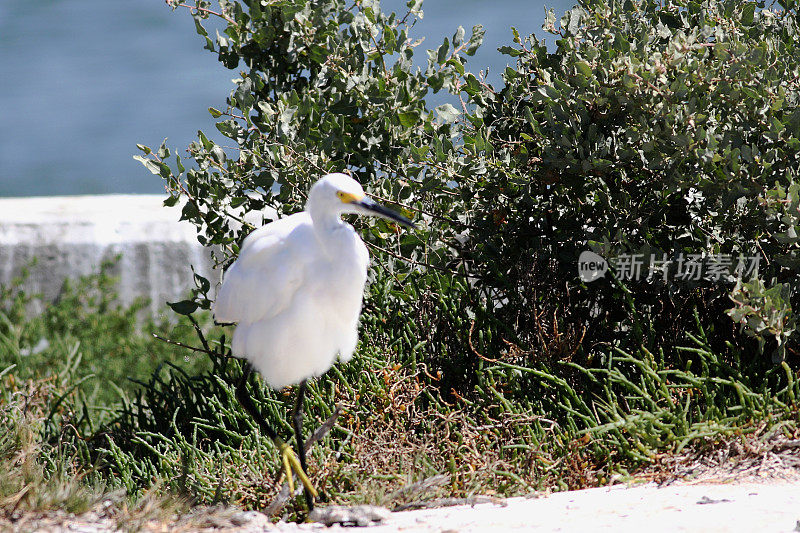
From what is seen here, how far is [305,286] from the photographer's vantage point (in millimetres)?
2994

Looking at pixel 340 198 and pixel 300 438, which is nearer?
pixel 340 198

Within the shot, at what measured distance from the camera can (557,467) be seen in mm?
3268

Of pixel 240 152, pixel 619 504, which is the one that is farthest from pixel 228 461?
pixel 619 504

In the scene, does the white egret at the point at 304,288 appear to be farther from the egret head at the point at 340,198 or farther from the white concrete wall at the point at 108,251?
the white concrete wall at the point at 108,251

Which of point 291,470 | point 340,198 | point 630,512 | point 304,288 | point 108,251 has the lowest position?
point 291,470

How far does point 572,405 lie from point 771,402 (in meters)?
0.79

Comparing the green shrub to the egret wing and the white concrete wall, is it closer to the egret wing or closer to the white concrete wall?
the egret wing

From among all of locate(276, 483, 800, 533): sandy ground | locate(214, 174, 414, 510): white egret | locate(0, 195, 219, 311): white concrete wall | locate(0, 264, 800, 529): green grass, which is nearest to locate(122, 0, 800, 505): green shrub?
locate(0, 264, 800, 529): green grass

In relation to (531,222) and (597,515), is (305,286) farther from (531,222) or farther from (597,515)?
(531,222)

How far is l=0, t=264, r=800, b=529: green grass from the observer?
10.3 feet

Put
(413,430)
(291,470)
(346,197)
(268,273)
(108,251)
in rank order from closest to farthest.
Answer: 1. (346,197)
2. (268,273)
3. (291,470)
4. (413,430)
5. (108,251)

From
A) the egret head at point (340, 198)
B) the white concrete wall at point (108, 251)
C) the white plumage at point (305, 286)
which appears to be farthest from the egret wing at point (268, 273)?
the white concrete wall at point (108, 251)

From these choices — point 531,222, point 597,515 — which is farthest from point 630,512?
point 531,222

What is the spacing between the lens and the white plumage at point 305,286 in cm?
293
